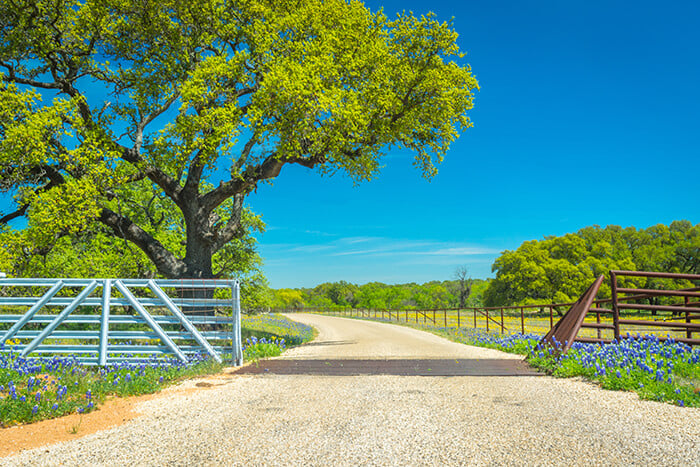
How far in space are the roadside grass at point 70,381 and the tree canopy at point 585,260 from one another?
1858 inches

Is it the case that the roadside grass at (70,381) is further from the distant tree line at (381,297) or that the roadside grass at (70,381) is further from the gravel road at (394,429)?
the distant tree line at (381,297)

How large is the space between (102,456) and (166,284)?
4550 mm

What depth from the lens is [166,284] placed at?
813 cm

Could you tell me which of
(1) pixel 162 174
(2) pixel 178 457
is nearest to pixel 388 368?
(2) pixel 178 457

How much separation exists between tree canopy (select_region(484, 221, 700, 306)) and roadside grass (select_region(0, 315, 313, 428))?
47193 millimetres

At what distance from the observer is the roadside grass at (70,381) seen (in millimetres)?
4922

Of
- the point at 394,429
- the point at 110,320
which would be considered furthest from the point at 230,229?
the point at 394,429

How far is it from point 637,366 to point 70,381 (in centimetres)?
824

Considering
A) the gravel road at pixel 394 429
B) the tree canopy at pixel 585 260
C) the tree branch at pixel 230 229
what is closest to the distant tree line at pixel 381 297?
the tree canopy at pixel 585 260

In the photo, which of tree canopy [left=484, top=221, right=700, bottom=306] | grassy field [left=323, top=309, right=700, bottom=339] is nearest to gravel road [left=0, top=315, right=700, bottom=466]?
grassy field [left=323, top=309, right=700, bottom=339]

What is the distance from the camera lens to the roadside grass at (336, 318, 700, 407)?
5.62 metres

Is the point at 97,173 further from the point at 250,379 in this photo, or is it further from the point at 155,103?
the point at 250,379

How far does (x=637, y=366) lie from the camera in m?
6.71

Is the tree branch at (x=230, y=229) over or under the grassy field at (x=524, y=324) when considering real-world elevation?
over
